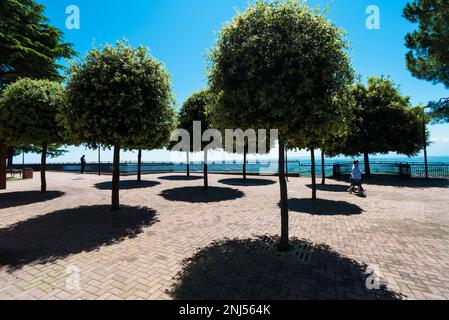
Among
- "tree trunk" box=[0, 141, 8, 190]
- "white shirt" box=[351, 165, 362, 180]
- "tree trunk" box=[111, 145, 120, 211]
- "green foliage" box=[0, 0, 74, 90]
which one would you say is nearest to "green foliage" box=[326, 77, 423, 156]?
"white shirt" box=[351, 165, 362, 180]

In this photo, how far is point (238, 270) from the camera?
4.95 m

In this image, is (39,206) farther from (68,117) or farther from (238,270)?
(238,270)

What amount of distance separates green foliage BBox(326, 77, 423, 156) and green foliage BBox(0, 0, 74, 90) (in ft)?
101

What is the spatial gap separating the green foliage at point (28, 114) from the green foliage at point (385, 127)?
22.0 m

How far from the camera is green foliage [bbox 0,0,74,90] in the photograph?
65.9ft

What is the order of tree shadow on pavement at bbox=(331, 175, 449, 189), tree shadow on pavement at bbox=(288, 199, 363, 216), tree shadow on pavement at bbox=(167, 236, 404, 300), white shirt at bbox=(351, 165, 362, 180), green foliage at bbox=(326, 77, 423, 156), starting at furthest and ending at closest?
green foliage at bbox=(326, 77, 423, 156), tree shadow on pavement at bbox=(331, 175, 449, 189), white shirt at bbox=(351, 165, 362, 180), tree shadow on pavement at bbox=(288, 199, 363, 216), tree shadow on pavement at bbox=(167, 236, 404, 300)

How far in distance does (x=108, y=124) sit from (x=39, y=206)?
6223mm

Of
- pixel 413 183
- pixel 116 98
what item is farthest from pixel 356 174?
pixel 116 98

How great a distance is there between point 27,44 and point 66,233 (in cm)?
2527

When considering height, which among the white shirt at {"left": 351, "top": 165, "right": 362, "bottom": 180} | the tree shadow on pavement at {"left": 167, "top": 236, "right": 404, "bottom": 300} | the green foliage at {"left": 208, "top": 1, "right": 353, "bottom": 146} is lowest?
the tree shadow on pavement at {"left": 167, "top": 236, "right": 404, "bottom": 300}

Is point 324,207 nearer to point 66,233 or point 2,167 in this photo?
point 66,233

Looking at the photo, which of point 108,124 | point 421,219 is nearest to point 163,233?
point 108,124

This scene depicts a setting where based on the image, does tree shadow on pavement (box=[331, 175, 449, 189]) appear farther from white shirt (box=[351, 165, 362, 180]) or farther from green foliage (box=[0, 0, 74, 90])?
green foliage (box=[0, 0, 74, 90])
